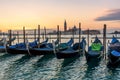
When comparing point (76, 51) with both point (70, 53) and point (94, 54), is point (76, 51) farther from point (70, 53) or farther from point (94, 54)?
point (94, 54)

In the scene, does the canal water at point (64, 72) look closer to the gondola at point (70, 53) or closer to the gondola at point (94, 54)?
the gondola at point (94, 54)

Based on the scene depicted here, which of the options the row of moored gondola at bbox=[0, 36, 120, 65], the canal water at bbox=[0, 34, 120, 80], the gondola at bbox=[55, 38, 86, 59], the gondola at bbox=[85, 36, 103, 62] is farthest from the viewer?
the gondola at bbox=[55, 38, 86, 59]

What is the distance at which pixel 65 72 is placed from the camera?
51.7ft

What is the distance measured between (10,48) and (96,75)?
37.2ft

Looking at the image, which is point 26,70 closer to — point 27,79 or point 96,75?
point 27,79

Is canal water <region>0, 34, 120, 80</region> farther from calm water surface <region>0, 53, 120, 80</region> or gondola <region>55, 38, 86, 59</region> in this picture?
gondola <region>55, 38, 86, 59</region>

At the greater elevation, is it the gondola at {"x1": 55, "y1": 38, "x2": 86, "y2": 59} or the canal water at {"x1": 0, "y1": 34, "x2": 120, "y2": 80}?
the gondola at {"x1": 55, "y1": 38, "x2": 86, "y2": 59}

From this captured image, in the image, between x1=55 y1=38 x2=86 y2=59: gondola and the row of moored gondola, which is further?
x1=55 y1=38 x2=86 y2=59: gondola

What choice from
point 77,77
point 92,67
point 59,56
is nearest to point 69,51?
point 59,56

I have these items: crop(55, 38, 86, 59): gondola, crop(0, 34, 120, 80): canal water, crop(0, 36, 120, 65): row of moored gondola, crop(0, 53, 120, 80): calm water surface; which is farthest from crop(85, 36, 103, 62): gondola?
crop(55, 38, 86, 59): gondola

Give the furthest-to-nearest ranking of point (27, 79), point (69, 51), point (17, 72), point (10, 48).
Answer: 1. point (10, 48)
2. point (69, 51)
3. point (17, 72)
4. point (27, 79)

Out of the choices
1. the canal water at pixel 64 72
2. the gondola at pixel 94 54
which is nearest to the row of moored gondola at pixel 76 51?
the gondola at pixel 94 54

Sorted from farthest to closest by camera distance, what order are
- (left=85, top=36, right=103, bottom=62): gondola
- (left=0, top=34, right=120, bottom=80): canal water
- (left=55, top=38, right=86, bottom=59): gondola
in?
(left=55, top=38, right=86, bottom=59): gondola, (left=85, top=36, right=103, bottom=62): gondola, (left=0, top=34, right=120, bottom=80): canal water

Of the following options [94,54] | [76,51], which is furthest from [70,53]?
[94,54]
